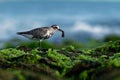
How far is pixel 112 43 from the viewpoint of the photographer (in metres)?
12.7

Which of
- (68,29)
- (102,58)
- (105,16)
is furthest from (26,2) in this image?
(102,58)

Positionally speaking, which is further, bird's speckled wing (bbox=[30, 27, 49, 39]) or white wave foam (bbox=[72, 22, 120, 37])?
white wave foam (bbox=[72, 22, 120, 37])

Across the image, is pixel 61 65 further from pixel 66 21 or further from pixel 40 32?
pixel 66 21

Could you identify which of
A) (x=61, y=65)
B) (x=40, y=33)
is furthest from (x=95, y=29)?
(x=61, y=65)

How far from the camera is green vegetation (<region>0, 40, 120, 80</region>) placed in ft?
24.6

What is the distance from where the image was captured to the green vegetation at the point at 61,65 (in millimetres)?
7498

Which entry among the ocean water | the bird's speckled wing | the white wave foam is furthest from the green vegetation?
the white wave foam

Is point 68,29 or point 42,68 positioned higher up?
point 42,68

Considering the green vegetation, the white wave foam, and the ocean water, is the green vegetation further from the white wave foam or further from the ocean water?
the white wave foam

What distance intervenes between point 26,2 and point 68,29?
5264 centimetres

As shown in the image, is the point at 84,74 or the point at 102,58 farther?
the point at 102,58

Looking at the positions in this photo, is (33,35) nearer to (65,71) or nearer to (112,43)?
(112,43)

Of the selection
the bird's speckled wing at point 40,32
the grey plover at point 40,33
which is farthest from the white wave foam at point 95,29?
the bird's speckled wing at point 40,32

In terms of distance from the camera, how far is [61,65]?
9828mm
